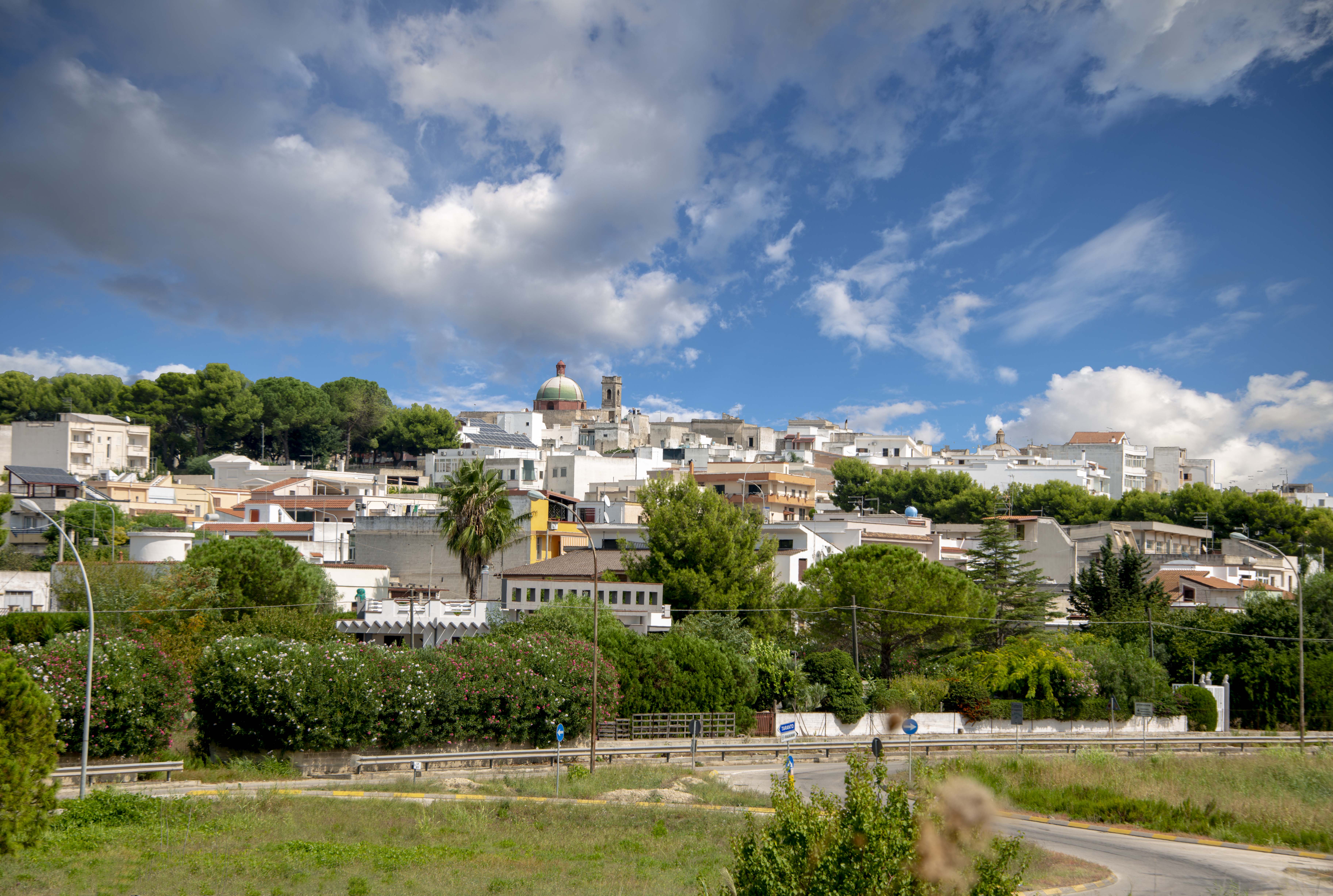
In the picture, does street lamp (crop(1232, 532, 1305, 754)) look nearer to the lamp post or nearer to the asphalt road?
the asphalt road

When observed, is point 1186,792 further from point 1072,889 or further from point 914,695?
point 914,695

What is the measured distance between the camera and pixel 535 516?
206ft

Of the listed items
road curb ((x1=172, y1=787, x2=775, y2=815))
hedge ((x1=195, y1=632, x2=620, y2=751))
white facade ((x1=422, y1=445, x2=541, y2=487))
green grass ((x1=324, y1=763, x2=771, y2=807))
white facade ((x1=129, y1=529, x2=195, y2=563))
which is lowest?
green grass ((x1=324, y1=763, x2=771, y2=807))

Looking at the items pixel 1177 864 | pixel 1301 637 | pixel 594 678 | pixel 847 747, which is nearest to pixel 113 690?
pixel 594 678

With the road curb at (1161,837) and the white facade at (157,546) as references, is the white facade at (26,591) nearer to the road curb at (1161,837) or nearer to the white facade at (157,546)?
the white facade at (157,546)

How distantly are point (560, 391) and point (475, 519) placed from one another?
139601mm

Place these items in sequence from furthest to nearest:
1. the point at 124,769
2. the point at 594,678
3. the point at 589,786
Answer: the point at 594,678 < the point at 589,786 < the point at 124,769

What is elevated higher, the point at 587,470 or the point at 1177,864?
the point at 587,470

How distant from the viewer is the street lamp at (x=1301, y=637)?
4094cm

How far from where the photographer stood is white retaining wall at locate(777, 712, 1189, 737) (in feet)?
144

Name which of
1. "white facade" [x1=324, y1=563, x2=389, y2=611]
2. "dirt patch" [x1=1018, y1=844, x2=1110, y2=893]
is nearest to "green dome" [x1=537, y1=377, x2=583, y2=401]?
"white facade" [x1=324, y1=563, x2=389, y2=611]

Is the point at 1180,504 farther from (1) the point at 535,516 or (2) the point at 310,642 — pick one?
(2) the point at 310,642

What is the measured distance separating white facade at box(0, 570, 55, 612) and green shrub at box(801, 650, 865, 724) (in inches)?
1319

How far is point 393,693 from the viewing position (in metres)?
33.5
